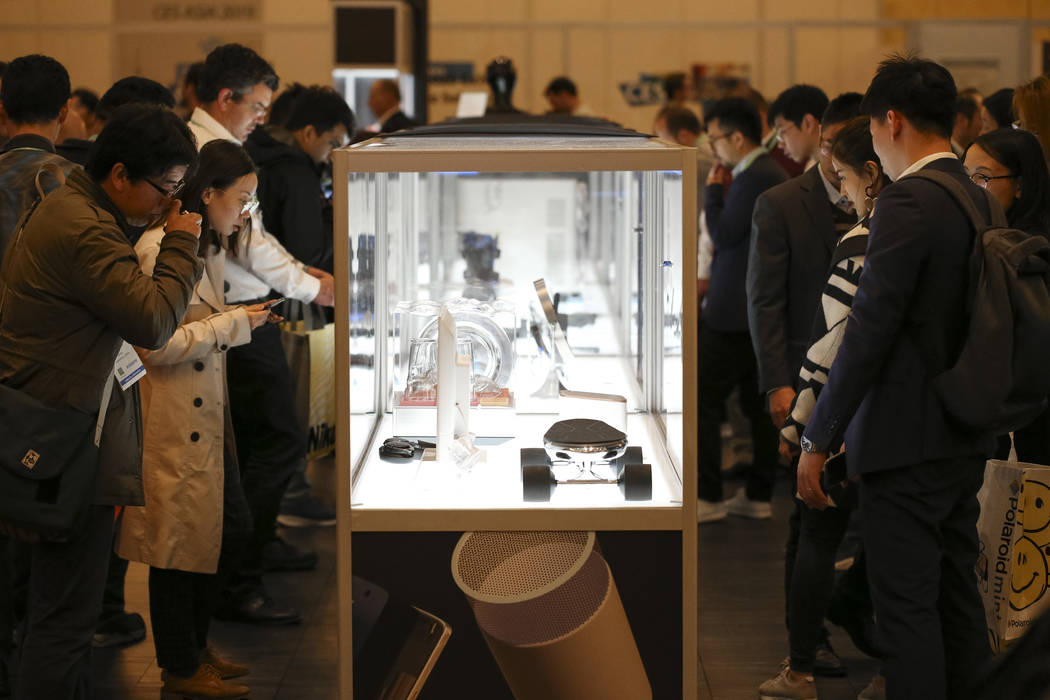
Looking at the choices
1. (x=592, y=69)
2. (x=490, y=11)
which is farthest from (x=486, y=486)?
(x=490, y=11)

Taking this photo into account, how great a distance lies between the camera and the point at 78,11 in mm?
10148

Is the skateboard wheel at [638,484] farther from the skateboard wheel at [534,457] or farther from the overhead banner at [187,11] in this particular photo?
the overhead banner at [187,11]

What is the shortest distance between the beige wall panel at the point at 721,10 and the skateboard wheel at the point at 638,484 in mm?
8364

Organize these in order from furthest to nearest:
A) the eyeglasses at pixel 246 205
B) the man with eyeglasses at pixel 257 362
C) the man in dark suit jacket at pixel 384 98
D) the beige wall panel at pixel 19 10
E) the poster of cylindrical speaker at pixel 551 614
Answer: the beige wall panel at pixel 19 10 → the man in dark suit jacket at pixel 384 98 → the man with eyeglasses at pixel 257 362 → the eyeglasses at pixel 246 205 → the poster of cylindrical speaker at pixel 551 614

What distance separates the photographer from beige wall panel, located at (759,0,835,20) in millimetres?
10250

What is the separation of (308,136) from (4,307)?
7.01ft

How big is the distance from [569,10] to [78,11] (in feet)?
13.3

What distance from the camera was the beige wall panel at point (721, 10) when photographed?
33.5ft

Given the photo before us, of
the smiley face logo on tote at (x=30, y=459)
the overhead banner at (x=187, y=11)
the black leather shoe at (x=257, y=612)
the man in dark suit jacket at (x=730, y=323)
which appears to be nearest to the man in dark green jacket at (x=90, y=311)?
the smiley face logo on tote at (x=30, y=459)

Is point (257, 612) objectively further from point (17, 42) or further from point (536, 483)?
point (17, 42)

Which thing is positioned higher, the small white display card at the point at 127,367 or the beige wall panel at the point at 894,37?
the beige wall panel at the point at 894,37

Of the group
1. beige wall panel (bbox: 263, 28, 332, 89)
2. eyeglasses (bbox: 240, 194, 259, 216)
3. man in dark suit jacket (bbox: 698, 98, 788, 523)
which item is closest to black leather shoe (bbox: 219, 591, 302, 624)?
eyeglasses (bbox: 240, 194, 259, 216)

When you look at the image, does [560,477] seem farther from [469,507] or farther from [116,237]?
[116,237]

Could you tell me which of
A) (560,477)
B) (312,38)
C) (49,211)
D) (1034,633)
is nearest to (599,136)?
(560,477)
